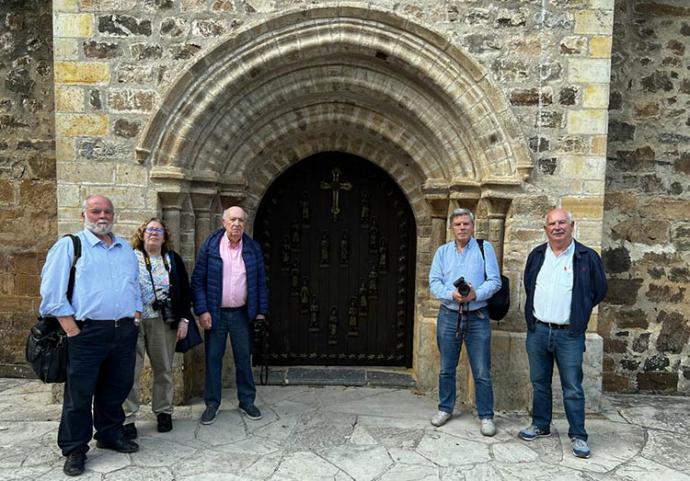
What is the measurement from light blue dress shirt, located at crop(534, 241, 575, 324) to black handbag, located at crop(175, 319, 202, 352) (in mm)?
2333

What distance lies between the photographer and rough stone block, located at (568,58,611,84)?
14.0 feet

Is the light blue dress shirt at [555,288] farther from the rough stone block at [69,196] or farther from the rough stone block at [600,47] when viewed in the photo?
the rough stone block at [69,196]

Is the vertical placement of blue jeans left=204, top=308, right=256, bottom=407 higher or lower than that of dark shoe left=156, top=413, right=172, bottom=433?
higher

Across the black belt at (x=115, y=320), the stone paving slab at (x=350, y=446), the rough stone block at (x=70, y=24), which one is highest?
the rough stone block at (x=70, y=24)

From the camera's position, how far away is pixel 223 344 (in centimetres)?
406

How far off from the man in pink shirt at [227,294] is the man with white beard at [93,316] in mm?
584

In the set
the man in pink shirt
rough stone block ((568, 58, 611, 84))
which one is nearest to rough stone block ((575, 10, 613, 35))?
rough stone block ((568, 58, 611, 84))

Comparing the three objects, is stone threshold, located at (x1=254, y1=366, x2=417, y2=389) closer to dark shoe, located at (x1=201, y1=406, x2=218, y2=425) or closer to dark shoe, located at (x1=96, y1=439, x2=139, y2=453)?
dark shoe, located at (x1=201, y1=406, x2=218, y2=425)

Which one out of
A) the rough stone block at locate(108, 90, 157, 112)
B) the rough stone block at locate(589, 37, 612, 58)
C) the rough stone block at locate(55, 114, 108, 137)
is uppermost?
the rough stone block at locate(589, 37, 612, 58)

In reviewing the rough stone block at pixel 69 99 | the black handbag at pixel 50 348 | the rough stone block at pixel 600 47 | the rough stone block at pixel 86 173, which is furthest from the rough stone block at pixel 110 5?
the rough stone block at pixel 600 47

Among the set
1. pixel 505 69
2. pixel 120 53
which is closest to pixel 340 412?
pixel 505 69

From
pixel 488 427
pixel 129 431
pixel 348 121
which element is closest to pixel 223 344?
pixel 129 431

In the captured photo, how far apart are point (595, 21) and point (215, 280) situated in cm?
339

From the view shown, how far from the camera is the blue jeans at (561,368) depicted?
366 centimetres
